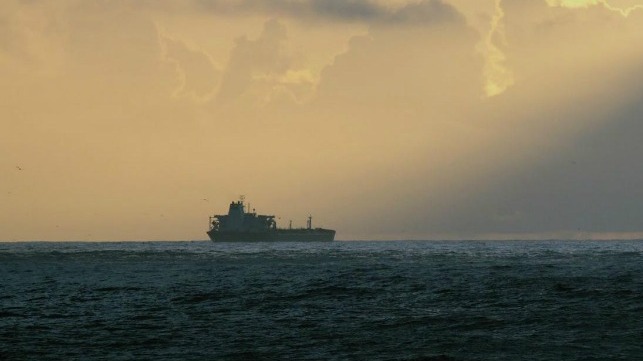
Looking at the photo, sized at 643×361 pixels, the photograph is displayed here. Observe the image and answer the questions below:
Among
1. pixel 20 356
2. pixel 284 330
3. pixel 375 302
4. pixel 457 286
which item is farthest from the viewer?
pixel 457 286

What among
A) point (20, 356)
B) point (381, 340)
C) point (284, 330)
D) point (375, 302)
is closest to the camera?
point (20, 356)

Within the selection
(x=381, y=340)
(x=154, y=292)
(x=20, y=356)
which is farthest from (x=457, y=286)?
(x=20, y=356)

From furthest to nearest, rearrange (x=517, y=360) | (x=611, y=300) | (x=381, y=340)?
(x=611, y=300) → (x=381, y=340) → (x=517, y=360)

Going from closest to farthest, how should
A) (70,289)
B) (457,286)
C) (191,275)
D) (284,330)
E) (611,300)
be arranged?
(284,330), (611,300), (457,286), (70,289), (191,275)

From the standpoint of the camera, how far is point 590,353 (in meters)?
23.7

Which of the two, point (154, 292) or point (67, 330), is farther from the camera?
point (154, 292)

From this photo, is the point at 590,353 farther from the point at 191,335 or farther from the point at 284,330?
the point at 191,335

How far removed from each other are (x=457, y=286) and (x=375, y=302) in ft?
32.1

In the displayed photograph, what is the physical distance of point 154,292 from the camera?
4828 cm

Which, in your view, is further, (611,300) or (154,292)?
(154,292)

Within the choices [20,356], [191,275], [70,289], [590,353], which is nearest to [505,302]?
[590,353]

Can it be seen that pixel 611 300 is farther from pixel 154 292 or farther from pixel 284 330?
pixel 154 292

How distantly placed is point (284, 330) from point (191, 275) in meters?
37.8

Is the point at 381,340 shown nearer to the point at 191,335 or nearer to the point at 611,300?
the point at 191,335
